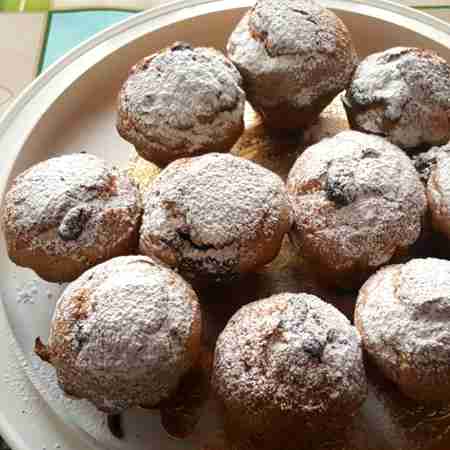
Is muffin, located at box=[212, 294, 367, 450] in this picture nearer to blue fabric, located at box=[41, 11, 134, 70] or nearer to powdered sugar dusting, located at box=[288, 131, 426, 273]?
powdered sugar dusting, located at box=[288, 131, 426, 273]

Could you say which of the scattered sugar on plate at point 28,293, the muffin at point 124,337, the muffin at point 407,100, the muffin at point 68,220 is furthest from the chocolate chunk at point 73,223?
the muffin at point 407,100

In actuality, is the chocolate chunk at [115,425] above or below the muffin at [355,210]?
below

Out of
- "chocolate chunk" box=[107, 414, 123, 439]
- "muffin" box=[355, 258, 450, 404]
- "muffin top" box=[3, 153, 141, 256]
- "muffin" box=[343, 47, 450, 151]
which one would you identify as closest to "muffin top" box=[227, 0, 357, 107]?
"muffin" box=[343, 47, 450, 151]

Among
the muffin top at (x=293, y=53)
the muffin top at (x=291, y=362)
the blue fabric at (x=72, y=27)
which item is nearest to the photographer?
the muffin top at (x=291, y=362)

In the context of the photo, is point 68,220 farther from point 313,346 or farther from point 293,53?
point 293,53

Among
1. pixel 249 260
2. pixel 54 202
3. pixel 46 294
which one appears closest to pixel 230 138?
pixel 249 260

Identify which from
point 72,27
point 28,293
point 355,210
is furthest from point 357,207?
point 72,27

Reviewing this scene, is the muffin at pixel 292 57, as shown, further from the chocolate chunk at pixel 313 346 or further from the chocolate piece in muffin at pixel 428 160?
the chocolate chunk at pixel 313 346
